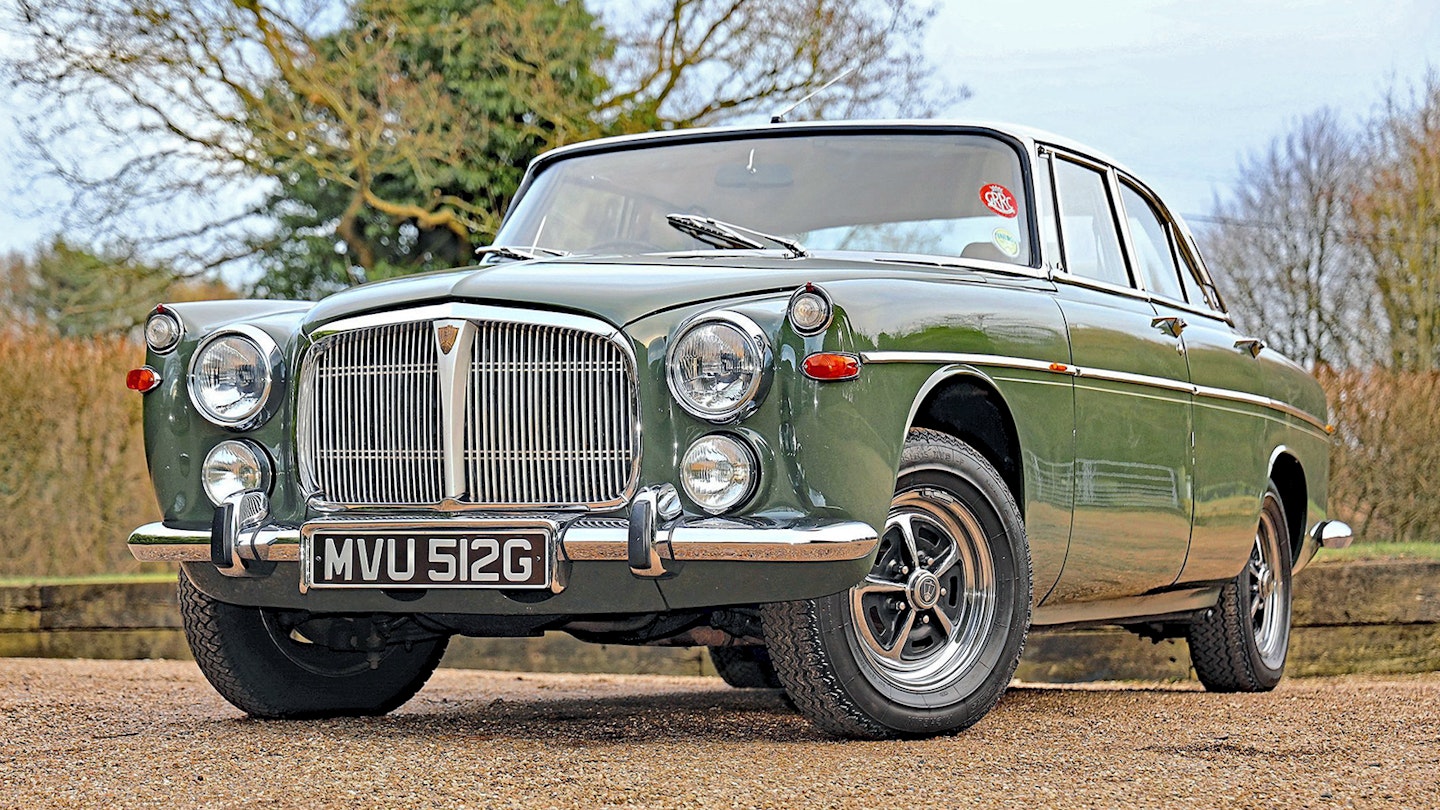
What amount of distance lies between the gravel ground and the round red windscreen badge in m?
1.58

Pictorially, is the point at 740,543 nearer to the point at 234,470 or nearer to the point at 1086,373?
the point at 234,470

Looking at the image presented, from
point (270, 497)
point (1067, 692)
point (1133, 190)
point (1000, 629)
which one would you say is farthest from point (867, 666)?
point (1133, 190)

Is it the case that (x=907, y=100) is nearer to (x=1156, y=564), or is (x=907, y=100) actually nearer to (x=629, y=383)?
(x=1156, y=564)

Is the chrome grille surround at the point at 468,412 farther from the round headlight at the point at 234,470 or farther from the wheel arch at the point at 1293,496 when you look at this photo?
the wheel arch at the point at 1293,496

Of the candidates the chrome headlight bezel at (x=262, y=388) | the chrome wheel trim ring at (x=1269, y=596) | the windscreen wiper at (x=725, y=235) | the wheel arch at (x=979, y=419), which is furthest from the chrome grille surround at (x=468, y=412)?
the chrome wheel trim ring at (x=1269, y=596)

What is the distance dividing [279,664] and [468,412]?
1.28m

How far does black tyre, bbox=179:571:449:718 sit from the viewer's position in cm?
475

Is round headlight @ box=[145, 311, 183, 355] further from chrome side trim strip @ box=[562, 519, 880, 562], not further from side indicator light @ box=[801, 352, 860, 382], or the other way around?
side indicator light @ box=[801, 352, 860, 382]

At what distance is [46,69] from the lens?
677 inches

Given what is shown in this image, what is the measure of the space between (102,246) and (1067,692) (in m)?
15.4

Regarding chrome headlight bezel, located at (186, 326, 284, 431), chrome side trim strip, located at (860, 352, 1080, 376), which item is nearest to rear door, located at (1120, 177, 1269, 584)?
chrome side trim strip, located at (860, 352, 1080, 376)

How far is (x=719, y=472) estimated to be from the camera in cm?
386

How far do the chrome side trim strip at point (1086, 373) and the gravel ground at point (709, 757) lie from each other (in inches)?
37.8

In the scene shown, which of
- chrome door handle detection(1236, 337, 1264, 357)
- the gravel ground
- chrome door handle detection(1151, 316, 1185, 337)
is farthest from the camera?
chrome door handle detection(1236, 337, 1264, 357)
